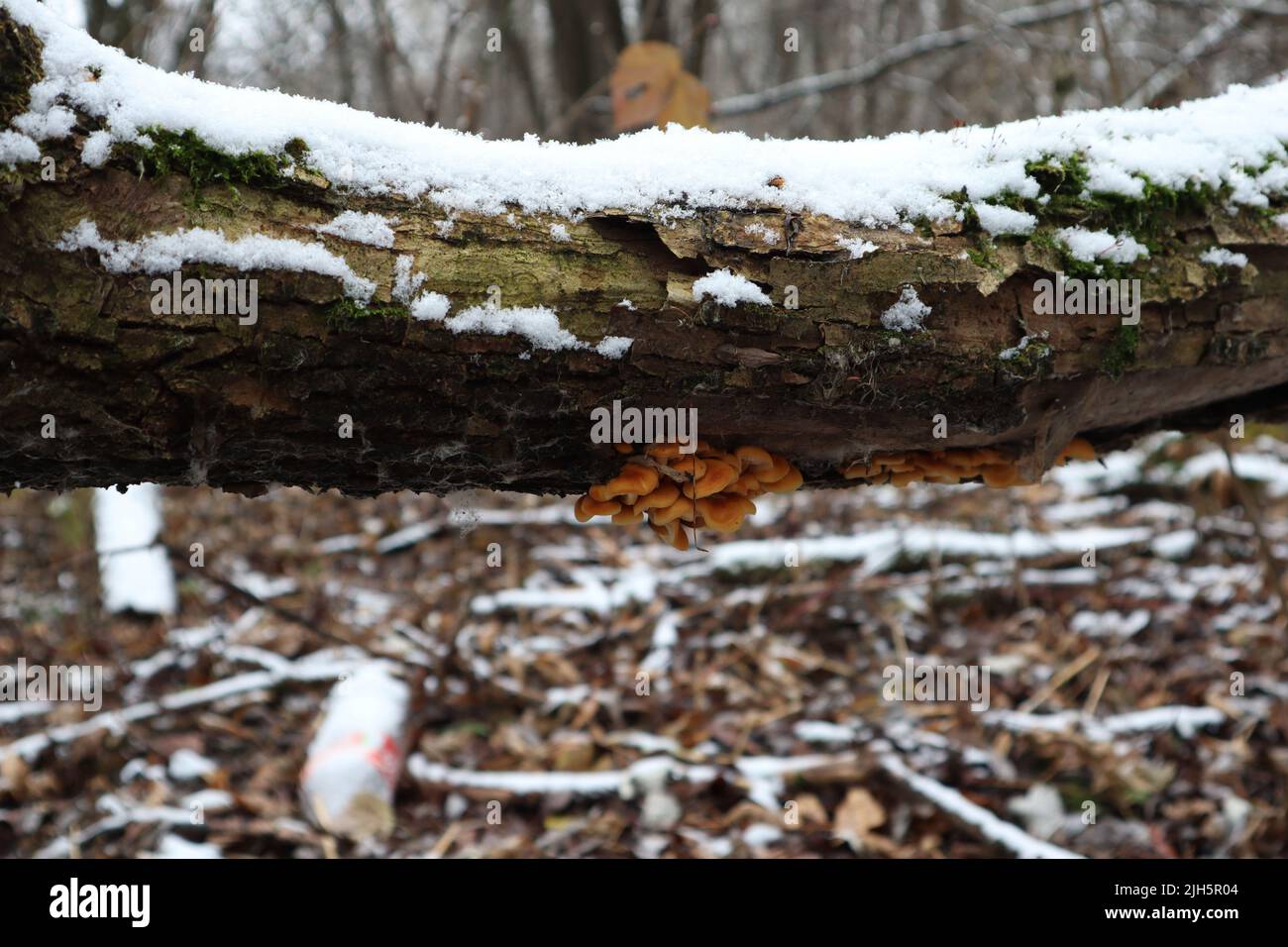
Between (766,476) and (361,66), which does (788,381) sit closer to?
(766,476)

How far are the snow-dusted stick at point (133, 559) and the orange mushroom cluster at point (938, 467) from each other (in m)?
4.23

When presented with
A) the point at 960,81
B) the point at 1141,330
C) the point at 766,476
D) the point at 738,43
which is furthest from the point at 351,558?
the point at 738,43

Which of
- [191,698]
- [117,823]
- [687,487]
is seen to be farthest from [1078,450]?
[191,698]

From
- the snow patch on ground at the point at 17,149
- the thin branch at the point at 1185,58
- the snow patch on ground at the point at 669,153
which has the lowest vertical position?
the snow patch on ground at the point at 17,149

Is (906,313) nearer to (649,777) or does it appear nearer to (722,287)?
(722,287)

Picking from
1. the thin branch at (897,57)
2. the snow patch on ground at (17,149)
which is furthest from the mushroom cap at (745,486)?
the thin branch at (897,57)

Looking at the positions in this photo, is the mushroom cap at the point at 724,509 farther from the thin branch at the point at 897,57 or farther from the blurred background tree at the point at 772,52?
the thin branch at the point at 897,57

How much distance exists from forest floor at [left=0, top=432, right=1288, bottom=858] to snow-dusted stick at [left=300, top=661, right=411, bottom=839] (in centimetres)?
8

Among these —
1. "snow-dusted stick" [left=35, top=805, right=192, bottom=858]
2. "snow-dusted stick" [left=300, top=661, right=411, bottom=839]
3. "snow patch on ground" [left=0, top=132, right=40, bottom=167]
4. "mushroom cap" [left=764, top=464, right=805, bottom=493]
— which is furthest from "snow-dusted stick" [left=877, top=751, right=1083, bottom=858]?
"snow patch on ground" [left=0, top=132, right=40, bottom=167]

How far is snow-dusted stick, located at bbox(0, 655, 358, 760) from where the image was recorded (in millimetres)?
3969

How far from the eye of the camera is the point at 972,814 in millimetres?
3355

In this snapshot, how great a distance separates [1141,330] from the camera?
157cm

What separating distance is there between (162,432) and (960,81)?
12.6 metres

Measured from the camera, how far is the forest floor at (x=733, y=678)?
11.3ft
